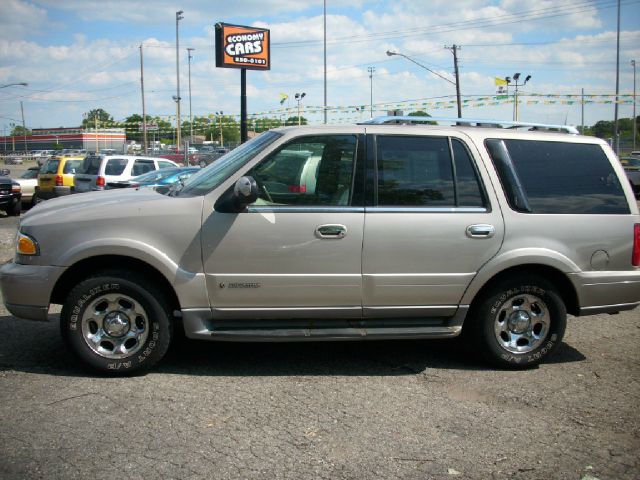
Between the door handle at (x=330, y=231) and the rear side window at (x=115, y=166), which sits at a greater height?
the rear side window at (x=115, y=166)

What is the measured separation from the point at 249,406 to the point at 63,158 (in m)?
18.3

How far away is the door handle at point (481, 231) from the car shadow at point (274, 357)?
39.7 inches

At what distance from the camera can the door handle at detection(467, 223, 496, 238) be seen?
4801 mm

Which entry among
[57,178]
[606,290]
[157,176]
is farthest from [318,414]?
[57,178]

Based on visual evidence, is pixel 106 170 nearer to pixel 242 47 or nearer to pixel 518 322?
pixel 242 47

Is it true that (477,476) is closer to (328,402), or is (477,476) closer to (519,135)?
(328,402)

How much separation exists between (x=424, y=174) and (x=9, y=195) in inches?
627

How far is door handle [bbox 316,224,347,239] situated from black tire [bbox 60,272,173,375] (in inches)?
50.0

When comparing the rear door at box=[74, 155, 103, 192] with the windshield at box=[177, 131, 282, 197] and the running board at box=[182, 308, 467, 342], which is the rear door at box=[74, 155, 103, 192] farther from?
the running board at box=[182, 308, 467, 342]

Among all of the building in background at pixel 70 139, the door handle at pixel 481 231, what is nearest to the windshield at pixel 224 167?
the door handle at pixel 481 231

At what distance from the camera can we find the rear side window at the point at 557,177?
4988 millimetres

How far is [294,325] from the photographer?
4.75m

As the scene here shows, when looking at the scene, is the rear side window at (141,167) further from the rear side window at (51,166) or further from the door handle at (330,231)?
the door handle at (330,231)

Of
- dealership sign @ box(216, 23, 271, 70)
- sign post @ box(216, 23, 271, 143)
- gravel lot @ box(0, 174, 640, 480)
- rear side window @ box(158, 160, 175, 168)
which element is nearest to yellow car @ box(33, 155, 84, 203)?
rear side window @ box(158, 160, 175, 168)
